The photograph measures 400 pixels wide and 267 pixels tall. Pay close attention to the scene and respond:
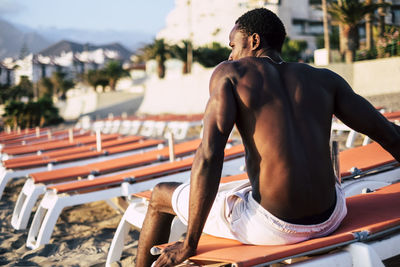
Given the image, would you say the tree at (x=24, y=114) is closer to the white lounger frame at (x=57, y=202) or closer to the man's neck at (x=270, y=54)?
the white lounger frame at (x=57, y=202)

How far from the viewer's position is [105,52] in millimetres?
91688

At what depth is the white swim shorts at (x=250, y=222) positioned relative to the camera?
6.12ft

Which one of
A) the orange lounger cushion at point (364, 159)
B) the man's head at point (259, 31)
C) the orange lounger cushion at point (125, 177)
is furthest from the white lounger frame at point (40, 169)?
the man's head at point (259, 31)

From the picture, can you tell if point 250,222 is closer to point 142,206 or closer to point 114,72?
point 142,206

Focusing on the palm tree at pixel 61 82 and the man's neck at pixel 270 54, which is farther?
the palm tree at pixel 61 82

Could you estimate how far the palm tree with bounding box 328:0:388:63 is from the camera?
1784 cm

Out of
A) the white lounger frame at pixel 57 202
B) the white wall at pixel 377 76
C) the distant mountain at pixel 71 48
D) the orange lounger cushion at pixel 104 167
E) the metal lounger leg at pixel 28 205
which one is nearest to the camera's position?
the white lounger frame at pixel 57 202

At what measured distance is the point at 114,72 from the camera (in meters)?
42.8

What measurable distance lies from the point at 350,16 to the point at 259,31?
17.7m

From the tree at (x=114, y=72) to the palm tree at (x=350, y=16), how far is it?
27.6m

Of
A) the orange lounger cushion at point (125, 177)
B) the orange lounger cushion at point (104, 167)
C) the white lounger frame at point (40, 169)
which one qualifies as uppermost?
the orange lounger cushion at point (125, 177)

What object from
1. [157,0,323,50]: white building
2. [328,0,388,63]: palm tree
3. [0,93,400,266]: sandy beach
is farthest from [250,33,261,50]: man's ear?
[157,0,323,50]: white building

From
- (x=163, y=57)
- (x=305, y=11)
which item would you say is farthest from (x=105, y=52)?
(x=163, y=57)

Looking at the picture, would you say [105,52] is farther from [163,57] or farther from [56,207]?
[56,207]
